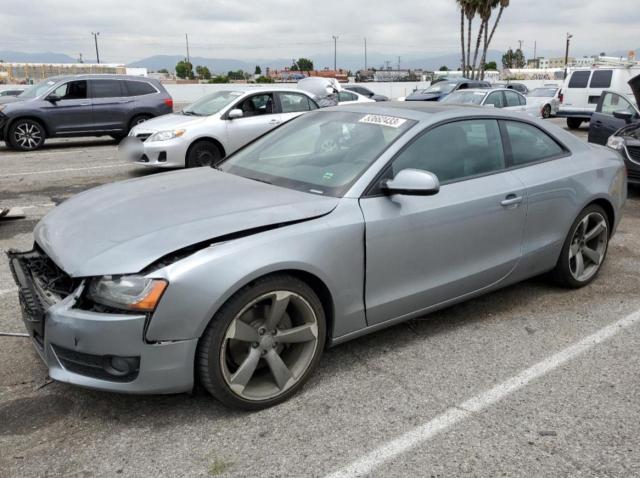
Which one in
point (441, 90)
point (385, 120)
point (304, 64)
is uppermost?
point (304, 64)

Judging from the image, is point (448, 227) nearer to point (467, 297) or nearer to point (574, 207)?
point (467, 297)

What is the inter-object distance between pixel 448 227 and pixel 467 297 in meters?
0.58

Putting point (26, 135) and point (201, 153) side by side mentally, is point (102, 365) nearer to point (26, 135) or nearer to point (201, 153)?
point (201, 153)

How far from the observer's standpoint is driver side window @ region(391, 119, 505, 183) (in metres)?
3.56

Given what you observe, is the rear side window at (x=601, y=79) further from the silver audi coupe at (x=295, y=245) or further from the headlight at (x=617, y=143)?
the silver audi coupe at (x=295, y=245)

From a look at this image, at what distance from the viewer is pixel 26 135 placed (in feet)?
42.3

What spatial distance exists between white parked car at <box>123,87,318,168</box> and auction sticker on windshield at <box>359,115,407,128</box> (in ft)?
16.7

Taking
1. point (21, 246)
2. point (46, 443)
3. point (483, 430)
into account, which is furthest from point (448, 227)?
point (21, 246)

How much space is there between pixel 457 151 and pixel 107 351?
2.41 meters

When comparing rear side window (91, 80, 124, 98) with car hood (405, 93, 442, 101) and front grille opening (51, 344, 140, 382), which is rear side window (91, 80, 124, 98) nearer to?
car hood (405, 93, 442, 101)

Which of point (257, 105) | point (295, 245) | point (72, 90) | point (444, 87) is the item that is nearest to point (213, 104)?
point (257, 105)

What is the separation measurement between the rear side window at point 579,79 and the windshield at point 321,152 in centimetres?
1668

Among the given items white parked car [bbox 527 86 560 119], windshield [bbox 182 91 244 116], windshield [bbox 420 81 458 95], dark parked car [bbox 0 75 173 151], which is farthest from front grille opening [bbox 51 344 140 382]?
white parked car [bbox 527 86 560 119]

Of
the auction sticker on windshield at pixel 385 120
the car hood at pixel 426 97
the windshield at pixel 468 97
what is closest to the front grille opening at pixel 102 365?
the auction sticker on windshield at pixel 385 120
